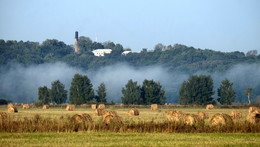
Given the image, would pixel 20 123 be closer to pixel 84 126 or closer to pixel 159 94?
pixel 84 126

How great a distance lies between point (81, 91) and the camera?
4552 inches

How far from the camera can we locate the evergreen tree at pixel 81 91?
372 ft

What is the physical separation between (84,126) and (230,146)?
32.0ft


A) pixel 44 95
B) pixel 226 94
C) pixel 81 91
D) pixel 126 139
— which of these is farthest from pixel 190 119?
pixel 44 95

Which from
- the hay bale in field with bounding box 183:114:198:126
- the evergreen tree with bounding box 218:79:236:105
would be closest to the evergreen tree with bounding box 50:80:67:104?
the evergreen tree with bounding box 218:79:236:105

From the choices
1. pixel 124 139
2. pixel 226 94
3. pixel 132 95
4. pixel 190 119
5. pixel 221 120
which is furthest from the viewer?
pixel 226 94

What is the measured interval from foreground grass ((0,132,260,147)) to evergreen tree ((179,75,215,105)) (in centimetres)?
8584

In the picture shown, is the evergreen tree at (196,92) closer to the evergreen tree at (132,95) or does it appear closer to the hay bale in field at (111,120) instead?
the evergreen tree at (132,95)

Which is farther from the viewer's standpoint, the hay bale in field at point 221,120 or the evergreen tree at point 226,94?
the evergreen tree at point 226,94

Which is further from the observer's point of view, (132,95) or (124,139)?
(132,95)

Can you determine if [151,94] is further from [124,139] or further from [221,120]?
[124,139]

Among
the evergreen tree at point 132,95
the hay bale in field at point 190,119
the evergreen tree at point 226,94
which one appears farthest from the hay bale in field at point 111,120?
the evergreen tree at point 226,94

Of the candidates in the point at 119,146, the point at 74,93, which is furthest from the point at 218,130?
the point at 74,93

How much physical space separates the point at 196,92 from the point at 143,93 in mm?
9840
